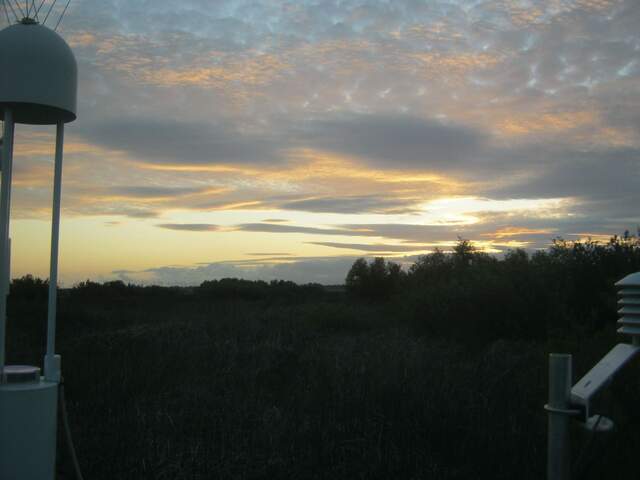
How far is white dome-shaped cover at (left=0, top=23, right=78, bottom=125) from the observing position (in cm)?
413

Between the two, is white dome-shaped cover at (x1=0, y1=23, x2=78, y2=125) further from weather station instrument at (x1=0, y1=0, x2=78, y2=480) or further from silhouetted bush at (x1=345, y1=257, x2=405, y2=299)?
silhouetted bush at (x1=345, y1=257, x2=405, y2=299)

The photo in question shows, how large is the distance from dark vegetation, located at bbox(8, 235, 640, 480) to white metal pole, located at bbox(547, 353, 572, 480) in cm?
24

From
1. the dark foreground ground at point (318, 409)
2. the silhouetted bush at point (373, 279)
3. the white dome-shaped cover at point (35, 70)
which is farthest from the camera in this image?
the silhouetted bush at point (373, 279)

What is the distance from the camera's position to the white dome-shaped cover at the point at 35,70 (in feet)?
13.6

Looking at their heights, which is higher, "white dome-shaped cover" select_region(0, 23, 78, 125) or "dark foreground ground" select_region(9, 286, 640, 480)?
"white dome-shaped cover" select_region(0, 23, 78, 125)

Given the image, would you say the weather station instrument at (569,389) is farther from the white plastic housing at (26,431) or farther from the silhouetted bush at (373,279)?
the silhouetted bush at (373,279)

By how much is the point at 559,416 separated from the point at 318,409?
4.04 m

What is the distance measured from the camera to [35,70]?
4156 mm

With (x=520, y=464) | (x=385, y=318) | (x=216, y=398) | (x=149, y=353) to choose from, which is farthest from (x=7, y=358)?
(x=385, y=318)

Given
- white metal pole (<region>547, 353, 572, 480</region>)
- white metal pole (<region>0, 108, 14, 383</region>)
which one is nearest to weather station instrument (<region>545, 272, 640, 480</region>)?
white metal pole (<region>547, 353, 572, 480</region>)

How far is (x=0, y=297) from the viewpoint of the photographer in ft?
13.9

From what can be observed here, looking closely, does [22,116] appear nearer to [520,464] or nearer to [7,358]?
[520,464]

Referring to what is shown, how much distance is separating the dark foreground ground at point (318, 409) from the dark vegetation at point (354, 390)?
20 millimetres

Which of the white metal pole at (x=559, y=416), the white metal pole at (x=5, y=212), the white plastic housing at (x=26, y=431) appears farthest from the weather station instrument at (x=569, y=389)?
the white metal pole at (x=5, y=212)
